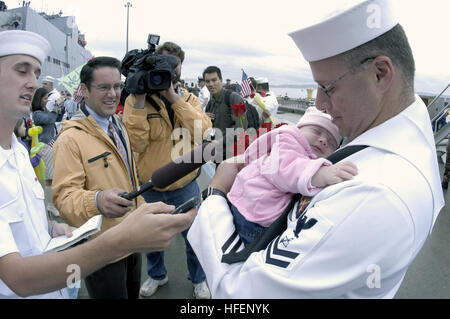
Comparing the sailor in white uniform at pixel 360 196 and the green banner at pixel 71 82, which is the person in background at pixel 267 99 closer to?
the green banner at pixel 71 82

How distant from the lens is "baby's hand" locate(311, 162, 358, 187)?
42.1 inches

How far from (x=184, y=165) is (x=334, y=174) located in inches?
27.9

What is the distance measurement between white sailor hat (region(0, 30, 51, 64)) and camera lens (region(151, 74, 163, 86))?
105 centimetres

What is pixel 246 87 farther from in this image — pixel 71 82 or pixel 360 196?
pixel 360 196

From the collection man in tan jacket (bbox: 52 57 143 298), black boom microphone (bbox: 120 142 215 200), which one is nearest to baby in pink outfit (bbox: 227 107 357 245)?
black boom microphone (bbox: 120 142 215 200)

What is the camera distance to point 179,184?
3.11 metres

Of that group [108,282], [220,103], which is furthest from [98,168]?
[220,103]

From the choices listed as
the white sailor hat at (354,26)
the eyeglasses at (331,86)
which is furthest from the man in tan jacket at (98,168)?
the white sailor hat at (354,26)

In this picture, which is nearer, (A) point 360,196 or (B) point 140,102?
(A) point 360,196

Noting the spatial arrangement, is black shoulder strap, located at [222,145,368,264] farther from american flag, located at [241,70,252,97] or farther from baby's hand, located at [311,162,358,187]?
american flag, located at [241,70,252,97]

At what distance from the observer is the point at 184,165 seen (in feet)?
4.83

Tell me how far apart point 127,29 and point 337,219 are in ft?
128
